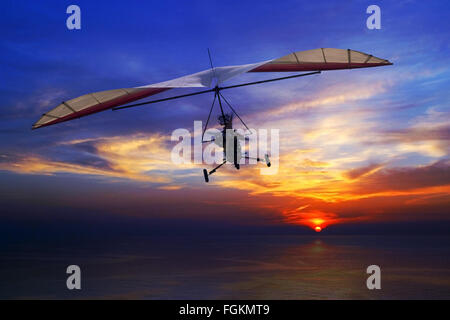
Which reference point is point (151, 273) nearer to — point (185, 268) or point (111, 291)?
point (185, 268)

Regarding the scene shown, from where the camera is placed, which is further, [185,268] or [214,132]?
[185,268]
